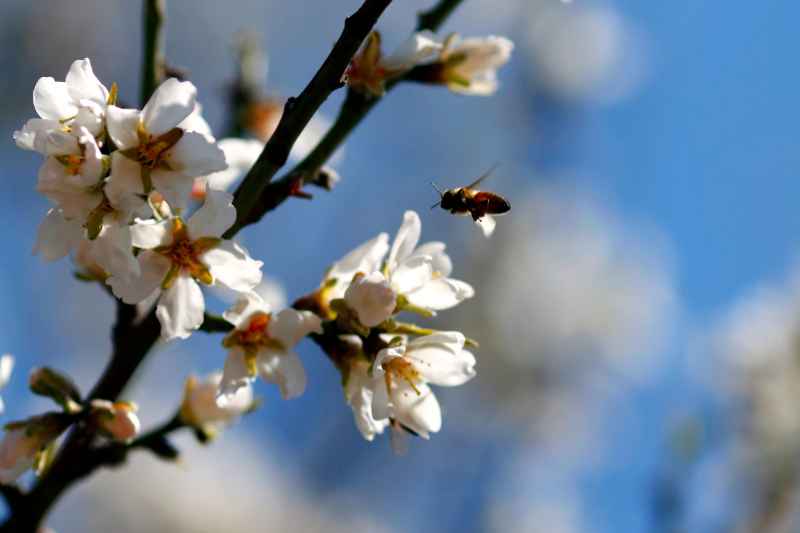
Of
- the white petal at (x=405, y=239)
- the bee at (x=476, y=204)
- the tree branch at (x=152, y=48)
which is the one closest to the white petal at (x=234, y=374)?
the white petal at (x=405, y=239)

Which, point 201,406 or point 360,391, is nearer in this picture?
point 360,391

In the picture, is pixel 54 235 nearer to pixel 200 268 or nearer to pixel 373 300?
pixel 200 268

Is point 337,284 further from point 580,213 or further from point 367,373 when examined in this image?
point 580,213

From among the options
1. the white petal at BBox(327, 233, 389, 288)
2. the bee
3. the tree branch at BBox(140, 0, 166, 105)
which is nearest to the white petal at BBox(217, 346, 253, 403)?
the white petal at BBox(327, 233, 389, 288)

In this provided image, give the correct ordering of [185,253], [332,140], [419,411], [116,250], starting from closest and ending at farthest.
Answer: [116,250] → [185,253] → [419,411] → [332,140]

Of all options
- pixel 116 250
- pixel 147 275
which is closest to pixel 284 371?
pixel 147 275

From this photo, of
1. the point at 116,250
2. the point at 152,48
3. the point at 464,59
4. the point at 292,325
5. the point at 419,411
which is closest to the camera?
the point at 116,250

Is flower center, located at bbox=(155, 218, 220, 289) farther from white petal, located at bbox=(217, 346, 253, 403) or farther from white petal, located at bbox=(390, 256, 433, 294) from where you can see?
white petal, located at bbox=(390, 256, 433, 294)
